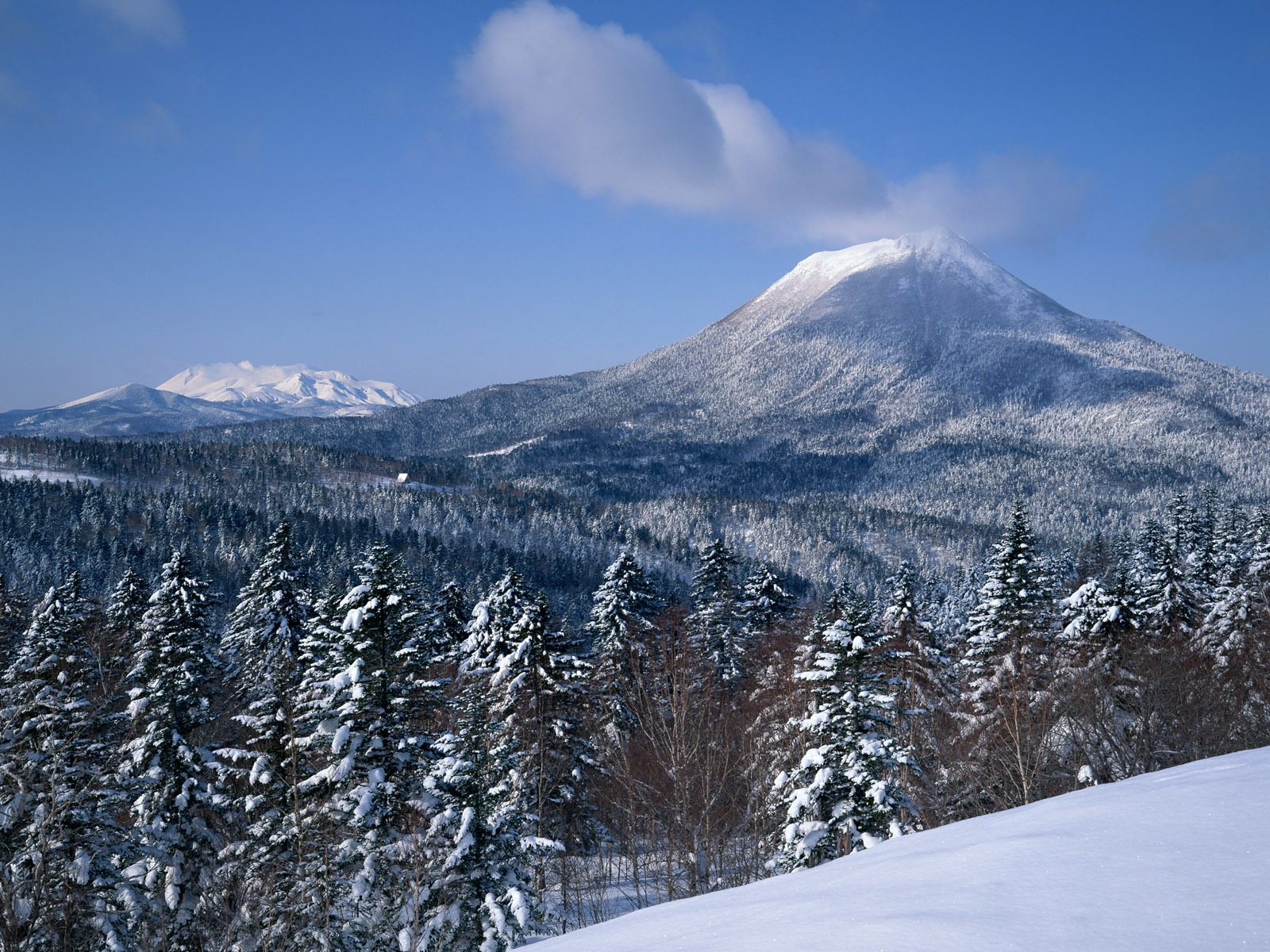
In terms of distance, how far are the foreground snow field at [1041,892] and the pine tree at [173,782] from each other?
14414 mm

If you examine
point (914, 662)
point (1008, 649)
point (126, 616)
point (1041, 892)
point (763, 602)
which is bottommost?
point (126, 616)

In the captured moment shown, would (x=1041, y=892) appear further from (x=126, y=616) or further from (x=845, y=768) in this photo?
(x=126, y=616)

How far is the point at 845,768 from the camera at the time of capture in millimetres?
15086

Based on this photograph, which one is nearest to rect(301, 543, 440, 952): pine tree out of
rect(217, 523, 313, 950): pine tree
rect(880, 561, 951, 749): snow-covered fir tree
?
rect(217, 523, 313, 950): pine tree

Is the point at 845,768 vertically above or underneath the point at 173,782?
above

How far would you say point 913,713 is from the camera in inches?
640

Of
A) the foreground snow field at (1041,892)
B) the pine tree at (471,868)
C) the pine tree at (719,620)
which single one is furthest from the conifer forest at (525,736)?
the foreground snow field at (1041,892)

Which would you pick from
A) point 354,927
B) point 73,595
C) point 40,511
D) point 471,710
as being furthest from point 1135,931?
point 40,511

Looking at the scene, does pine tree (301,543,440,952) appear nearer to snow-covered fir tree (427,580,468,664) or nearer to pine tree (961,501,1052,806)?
snow-covered fir tree (427,580,468,664)

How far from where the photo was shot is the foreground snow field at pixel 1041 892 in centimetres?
372

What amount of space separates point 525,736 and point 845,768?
11.5 m

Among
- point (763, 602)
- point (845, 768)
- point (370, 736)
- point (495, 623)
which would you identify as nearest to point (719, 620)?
A: point (763, 602)

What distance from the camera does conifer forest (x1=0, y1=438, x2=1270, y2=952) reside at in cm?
1310

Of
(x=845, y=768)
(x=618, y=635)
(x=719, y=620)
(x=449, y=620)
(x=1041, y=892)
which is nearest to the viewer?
(x=1041, y=892)
